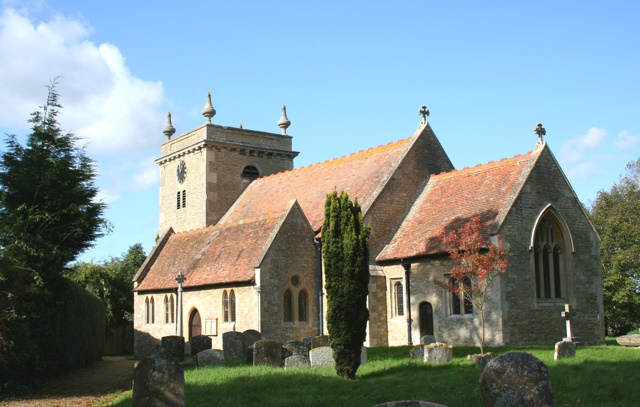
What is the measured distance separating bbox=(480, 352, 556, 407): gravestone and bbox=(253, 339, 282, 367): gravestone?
10285 mm

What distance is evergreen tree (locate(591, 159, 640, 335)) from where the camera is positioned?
143ft

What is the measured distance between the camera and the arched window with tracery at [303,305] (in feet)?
92.8

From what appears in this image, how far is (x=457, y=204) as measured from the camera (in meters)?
27.4

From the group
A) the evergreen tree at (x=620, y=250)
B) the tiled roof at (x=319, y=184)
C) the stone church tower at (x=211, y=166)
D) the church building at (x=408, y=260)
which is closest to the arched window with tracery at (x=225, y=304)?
the church building at (x=408, y=260)

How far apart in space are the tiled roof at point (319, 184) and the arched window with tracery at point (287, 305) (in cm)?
333

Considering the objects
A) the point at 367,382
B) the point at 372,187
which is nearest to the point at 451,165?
the point at 372,187

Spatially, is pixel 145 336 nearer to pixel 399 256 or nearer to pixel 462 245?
pixel 399 256

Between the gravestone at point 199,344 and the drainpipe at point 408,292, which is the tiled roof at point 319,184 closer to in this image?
the drainpipe at point 408,292

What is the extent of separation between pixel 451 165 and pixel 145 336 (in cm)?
1724

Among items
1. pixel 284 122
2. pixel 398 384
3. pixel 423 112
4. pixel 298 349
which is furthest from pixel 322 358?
pixel 284 122

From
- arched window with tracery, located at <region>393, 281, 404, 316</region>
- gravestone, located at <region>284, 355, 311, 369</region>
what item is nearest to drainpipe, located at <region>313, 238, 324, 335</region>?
arched window with tracery, located at <region>393, 281, 404, 316</region>

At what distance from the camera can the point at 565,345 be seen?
19.1m

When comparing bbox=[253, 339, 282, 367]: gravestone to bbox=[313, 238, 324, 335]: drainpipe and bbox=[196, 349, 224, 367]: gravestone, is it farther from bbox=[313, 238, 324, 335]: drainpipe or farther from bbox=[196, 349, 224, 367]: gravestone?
bbox=[313, 238, 324, 335]: drainpipe

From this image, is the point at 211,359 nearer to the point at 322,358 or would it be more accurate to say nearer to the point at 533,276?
the point at 322,358
